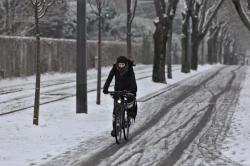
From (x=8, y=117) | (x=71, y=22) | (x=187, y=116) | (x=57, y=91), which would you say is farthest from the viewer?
(x=71, y=22)

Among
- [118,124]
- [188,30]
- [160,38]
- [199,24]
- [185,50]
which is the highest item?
[199,24]

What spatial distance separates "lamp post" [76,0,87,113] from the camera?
15.3 m

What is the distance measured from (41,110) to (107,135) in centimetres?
445

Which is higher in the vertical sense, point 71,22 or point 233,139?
point 71,22

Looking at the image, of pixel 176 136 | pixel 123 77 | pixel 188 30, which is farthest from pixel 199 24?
pixel 123 77

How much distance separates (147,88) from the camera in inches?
1002

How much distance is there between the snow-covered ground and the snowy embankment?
8.90ft

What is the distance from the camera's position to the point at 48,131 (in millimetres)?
12633

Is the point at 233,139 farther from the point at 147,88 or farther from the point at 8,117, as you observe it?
the point at 147,88

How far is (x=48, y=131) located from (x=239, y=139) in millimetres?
4012

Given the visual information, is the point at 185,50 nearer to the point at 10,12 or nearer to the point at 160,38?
the point at 10,12

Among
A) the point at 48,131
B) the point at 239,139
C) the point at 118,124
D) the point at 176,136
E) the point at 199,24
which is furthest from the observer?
the point at 199,24

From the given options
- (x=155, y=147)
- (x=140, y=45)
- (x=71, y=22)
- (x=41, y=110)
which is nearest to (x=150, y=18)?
(x=140, y=45)

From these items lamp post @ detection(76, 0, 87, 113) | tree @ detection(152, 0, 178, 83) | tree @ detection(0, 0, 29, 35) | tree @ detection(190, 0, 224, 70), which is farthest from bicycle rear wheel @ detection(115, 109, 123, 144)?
tree @ detection(190, 0, 224, 70)
